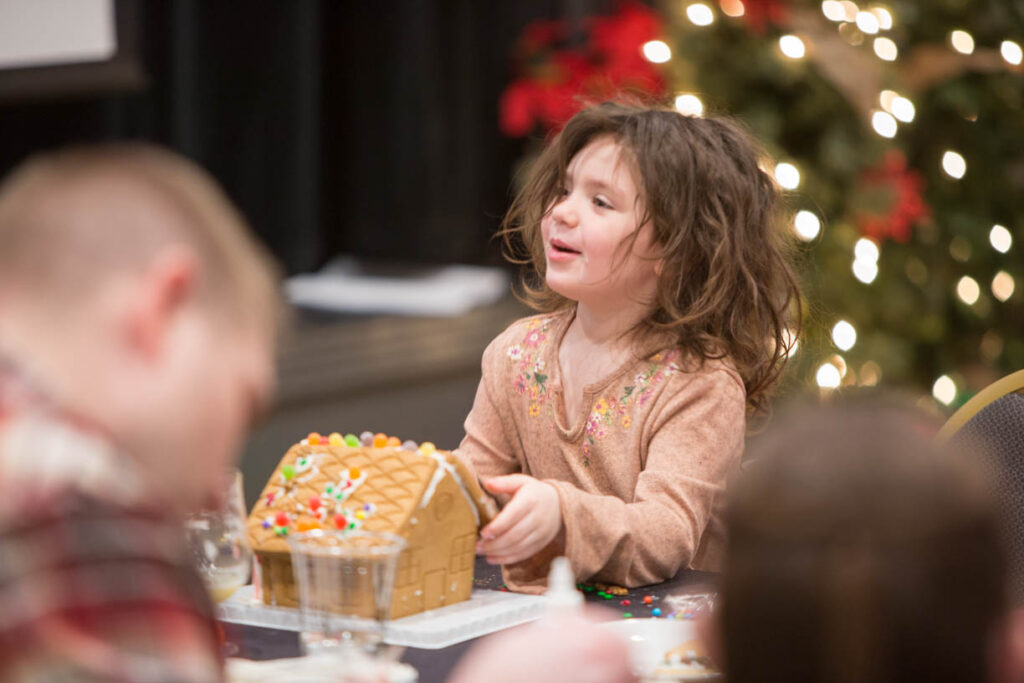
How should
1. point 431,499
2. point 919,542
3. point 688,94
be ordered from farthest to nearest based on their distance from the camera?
point 688,94 < point 431,499 < point 919,542

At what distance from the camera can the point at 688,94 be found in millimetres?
3305

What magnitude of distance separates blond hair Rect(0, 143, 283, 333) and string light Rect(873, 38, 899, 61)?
117 inches

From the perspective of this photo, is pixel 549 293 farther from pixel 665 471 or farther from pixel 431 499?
pixel 431 499

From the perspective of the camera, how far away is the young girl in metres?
1.64

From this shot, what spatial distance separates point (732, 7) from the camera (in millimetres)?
3377

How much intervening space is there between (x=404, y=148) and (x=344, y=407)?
124cm

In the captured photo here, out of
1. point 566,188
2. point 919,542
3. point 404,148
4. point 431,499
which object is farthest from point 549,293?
point 404,148

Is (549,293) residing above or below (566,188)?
below

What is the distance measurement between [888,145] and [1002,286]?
0.65 metres

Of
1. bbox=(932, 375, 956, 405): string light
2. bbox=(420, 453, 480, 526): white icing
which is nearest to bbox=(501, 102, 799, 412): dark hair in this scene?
bbox=(420, 453, 480, 526): white icing

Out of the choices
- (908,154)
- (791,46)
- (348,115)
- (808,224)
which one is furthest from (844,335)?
(348,115)

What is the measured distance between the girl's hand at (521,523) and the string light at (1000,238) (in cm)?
267

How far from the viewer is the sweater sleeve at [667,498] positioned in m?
1.43

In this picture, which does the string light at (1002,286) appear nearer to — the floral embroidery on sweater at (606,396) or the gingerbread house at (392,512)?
the floral embroidery on sweater at (606,396)
